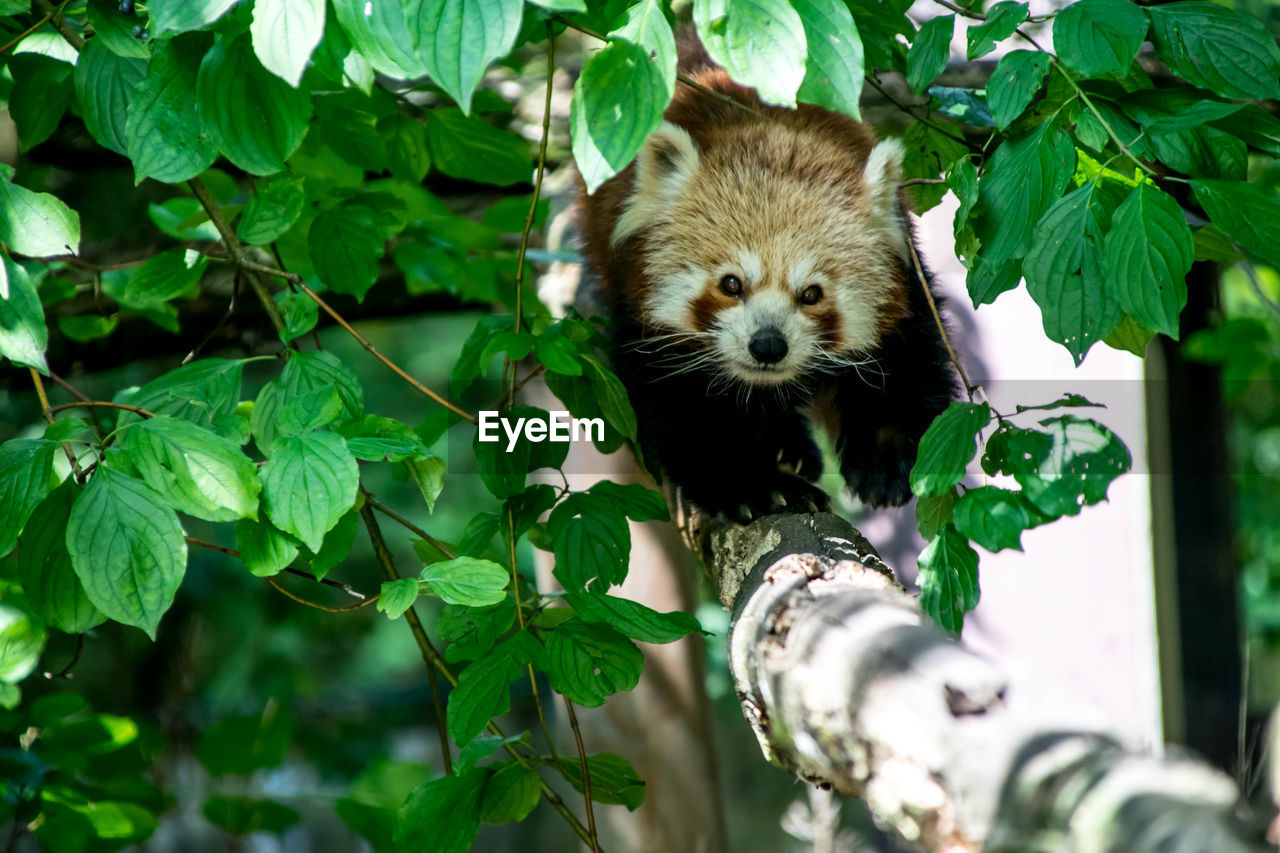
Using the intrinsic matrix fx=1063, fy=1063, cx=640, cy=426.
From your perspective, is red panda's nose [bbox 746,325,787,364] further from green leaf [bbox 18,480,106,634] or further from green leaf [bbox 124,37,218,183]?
green leaf [bbox 18,480,106,634]

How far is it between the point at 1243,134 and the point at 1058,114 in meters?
0.29

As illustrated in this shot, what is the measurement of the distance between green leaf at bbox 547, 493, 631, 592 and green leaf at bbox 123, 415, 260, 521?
2.00ft

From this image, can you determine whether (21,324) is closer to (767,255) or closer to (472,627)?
(472,627)

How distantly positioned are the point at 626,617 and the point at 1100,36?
41.3 inches

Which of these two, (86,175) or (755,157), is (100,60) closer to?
(755,157)

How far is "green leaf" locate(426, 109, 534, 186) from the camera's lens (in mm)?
2350

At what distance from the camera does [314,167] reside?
A: 8.46 ft

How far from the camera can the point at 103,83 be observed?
5.27 ft

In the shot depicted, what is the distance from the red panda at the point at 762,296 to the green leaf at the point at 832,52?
1288 mm

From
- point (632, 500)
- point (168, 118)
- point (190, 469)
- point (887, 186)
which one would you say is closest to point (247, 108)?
point (168, 118)

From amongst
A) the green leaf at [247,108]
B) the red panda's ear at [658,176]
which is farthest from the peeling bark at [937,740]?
the red panda's ear at [658,176]

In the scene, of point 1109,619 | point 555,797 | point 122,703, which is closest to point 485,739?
point 555,797

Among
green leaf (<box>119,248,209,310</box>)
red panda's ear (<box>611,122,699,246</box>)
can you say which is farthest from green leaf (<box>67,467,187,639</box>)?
red panda's ear (<box>611,122,699,246</box>)

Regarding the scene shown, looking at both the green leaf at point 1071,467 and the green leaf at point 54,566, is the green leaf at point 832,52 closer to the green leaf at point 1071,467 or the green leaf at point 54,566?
the green leaf at point 1071,467
